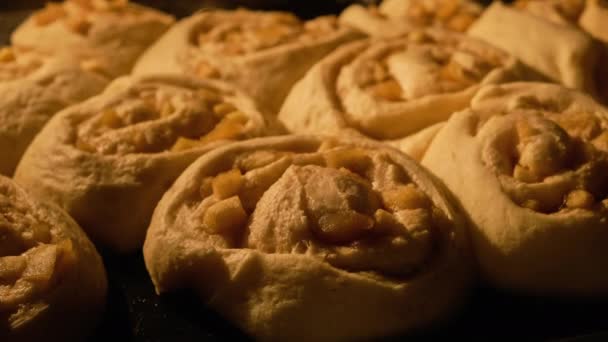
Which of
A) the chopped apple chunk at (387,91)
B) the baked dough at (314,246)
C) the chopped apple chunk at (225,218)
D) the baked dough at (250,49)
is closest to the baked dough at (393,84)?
the chopped apple chunk at (387,91)

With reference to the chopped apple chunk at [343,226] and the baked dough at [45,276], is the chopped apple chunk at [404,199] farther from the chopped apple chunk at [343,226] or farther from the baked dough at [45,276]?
the baked dough at [45,276]

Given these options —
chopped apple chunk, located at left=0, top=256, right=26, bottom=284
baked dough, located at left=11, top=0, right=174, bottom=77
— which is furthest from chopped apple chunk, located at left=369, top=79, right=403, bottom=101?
chopped apple chunk, located at left=0, top=256, right=26, bottom=284

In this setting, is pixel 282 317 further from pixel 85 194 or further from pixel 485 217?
pixel 85 194

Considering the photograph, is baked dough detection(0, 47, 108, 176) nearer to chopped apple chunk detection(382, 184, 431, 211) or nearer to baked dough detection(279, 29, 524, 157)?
baked dough detection(279, 29, 524, 157)

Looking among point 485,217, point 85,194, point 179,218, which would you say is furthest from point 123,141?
point 485,217

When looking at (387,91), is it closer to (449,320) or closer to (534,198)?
(534,198)

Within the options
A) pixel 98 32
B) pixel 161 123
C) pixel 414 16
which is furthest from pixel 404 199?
pixel 98 32
